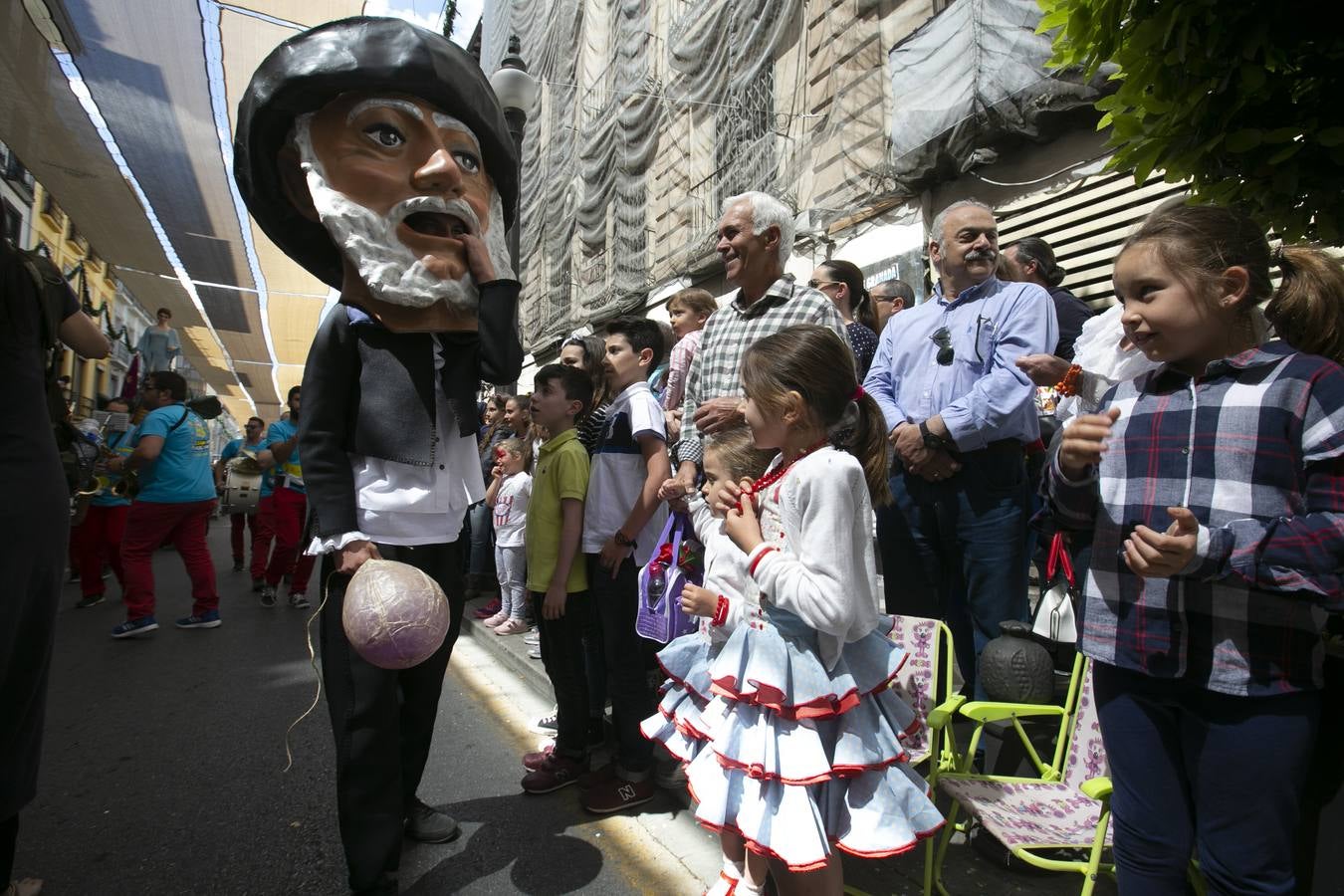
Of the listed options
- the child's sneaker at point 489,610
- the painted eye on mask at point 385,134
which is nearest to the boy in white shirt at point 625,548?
the painted eye on mask at point 385,134

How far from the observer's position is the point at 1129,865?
153 cm

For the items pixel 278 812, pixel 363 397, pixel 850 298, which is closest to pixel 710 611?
pixel 363 397

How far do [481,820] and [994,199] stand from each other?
5.96 meters

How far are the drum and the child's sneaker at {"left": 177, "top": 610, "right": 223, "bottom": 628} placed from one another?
7.64 ft

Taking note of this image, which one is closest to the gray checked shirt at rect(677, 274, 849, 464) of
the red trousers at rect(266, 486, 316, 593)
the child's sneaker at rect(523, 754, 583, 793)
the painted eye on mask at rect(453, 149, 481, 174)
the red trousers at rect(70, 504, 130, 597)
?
the painted eye on mask at rect(453, 149, 481, 174)

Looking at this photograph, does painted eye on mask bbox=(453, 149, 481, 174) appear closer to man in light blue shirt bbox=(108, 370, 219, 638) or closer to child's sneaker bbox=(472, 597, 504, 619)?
child's sneaker bbox=(472, 597, 504, 619)

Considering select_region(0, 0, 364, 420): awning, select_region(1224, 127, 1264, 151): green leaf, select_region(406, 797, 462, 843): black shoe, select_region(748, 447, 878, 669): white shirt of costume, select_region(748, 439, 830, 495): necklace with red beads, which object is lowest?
select_region(406, 797, 462, 843): black shoe

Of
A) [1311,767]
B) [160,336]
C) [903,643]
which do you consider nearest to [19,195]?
[160,336]

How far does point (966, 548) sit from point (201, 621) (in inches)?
222

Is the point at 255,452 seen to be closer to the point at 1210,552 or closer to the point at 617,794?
the point at 617,794

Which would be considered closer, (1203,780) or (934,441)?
(1203,780)

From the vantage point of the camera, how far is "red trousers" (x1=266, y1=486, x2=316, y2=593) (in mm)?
6707

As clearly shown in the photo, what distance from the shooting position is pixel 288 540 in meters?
6.73

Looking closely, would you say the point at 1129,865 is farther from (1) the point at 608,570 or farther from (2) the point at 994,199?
(2) the point at 994,199
